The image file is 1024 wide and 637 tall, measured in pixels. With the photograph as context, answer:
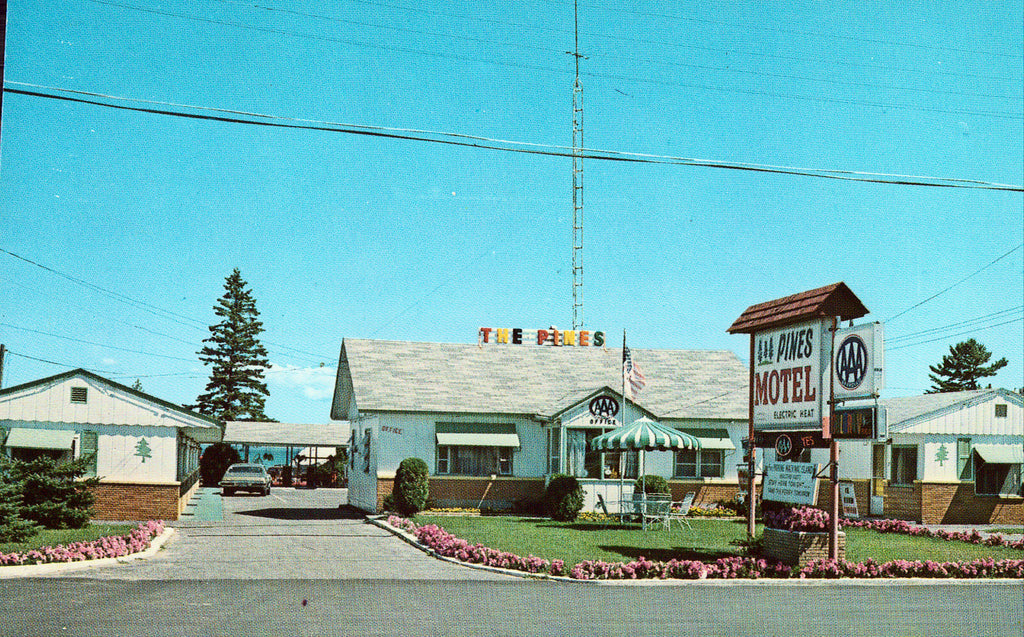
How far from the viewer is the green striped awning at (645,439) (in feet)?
78.9

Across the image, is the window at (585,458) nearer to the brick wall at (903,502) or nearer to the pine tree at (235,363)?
the brick wall at (903,502)

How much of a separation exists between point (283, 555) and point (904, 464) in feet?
72.9

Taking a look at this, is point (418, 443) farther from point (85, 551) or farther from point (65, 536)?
point (85, 551)

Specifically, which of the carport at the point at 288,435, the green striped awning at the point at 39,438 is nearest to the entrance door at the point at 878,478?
the green striped awning at the point at 39,438

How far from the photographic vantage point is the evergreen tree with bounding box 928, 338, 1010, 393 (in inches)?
3120

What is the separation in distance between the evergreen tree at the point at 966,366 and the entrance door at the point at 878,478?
49343mm

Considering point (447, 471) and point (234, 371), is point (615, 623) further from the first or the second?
point (234, 371)

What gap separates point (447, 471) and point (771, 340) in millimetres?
14064

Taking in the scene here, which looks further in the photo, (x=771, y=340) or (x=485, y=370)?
(x=485, y=370)

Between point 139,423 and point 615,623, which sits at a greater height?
point 139,423

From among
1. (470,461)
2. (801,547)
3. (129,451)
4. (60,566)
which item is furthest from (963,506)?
(60,566)

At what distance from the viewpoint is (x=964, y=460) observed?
30.3 meters

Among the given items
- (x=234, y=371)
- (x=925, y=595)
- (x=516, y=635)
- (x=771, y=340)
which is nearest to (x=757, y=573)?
(x=925, y=595)

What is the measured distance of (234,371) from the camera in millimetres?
72812
